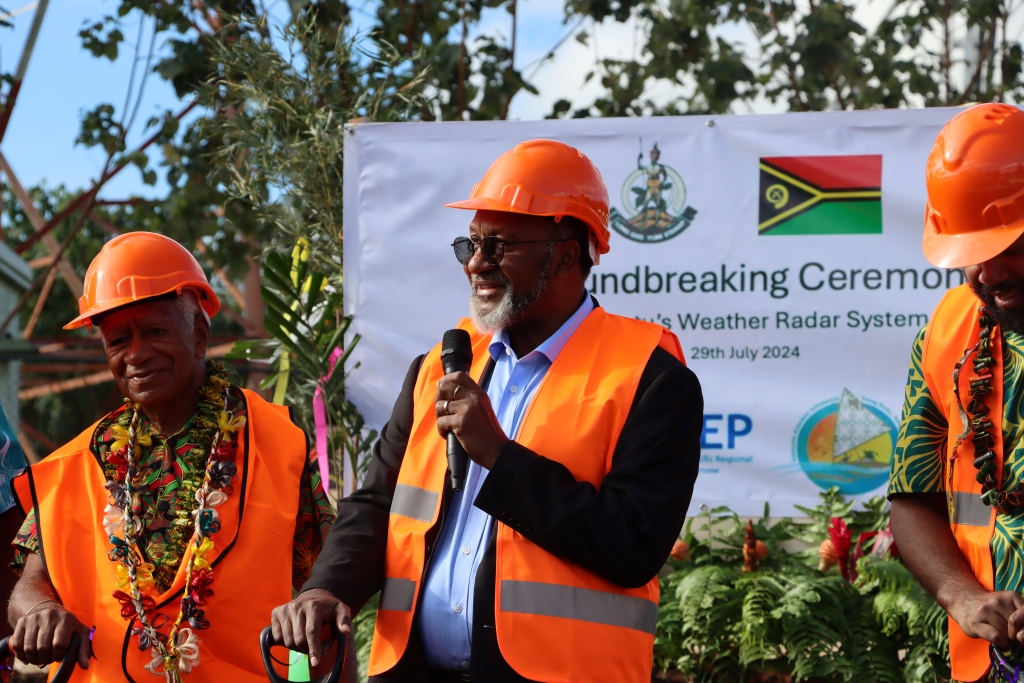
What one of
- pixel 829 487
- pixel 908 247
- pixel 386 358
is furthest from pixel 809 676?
pixel 386 358

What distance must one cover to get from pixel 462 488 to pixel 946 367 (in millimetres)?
1268

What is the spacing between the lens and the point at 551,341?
3250 millimetres

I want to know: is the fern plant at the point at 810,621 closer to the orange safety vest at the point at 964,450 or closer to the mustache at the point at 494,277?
the orange safety vest at the point at 964,450

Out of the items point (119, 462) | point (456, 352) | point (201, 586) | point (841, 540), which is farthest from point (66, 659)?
point (841, 540)

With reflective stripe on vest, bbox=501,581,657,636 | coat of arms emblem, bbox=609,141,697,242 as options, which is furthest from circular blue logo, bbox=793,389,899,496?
reflective stripe on vest, bbox=501,581,657,636

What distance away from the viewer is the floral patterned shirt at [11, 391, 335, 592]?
344cm

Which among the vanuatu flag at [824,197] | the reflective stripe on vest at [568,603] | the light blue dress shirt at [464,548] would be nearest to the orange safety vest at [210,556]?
the light blue dress shirt at [464,548]

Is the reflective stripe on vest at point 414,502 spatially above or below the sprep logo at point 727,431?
below

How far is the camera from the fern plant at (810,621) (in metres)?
5.00

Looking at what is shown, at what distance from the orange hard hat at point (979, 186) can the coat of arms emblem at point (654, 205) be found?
2.53m

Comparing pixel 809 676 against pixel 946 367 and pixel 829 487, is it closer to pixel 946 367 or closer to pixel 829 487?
pixel 829 487

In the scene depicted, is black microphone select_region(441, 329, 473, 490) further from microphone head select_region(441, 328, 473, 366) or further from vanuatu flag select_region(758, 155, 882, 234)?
vanuatu flag select_region(758, 155, 882, 234)

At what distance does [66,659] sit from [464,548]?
3.57 ft

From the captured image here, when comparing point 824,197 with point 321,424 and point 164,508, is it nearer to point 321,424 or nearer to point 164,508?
point 321,424
